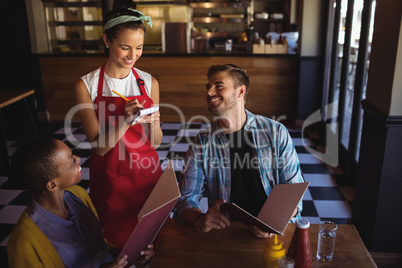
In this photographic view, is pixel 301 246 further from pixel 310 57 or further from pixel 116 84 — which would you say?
pixel 310 57

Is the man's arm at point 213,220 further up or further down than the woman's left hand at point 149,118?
further down

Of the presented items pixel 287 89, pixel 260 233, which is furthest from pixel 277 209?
pixel 287 89

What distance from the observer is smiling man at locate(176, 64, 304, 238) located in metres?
1.81

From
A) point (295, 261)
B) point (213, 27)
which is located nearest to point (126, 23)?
point (295, 261)

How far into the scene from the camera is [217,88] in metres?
1.85

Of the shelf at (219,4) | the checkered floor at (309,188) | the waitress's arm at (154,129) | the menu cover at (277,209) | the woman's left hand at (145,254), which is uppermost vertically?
the shelf at (219,4)

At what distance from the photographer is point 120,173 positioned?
183 centimetres

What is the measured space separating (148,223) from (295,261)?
19.9 inches

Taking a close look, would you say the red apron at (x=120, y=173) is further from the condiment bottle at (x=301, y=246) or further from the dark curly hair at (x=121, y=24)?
the condiment bottle at (x=301, y=246)

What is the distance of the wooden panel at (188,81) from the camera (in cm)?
542

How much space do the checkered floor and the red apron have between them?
1.18 m

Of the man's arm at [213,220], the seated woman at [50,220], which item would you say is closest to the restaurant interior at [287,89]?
the man's arm at [213,220]

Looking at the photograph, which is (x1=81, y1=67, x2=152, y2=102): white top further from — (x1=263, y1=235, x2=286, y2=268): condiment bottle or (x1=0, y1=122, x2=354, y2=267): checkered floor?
(x1=0, y1=122, x2=354, y2=267): checkered floor

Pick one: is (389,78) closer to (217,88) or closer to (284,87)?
(217,88)
